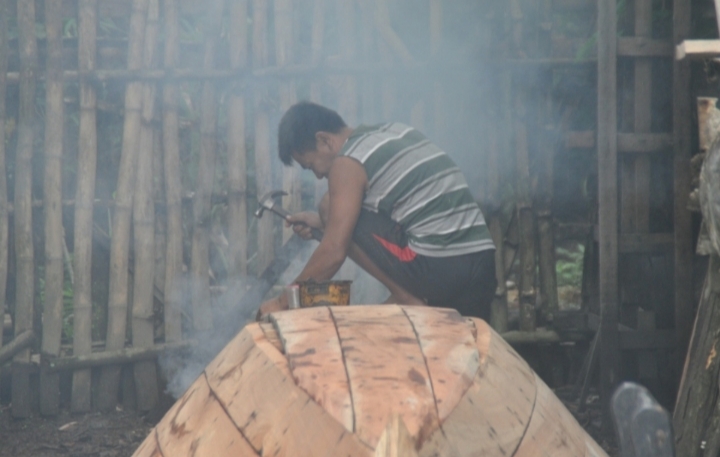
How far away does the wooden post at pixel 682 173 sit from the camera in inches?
172

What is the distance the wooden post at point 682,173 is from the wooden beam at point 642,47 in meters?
0.16

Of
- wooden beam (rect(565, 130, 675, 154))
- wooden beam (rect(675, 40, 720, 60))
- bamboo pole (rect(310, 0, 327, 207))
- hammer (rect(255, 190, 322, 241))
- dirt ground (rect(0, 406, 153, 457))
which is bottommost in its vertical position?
dirt ground (rect(0, 406, 153, 457))

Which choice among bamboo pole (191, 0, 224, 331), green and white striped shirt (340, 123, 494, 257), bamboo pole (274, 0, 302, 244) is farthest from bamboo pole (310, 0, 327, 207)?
green and white striped shirt (340, 123, 494, 257)

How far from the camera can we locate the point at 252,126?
5.14 metres

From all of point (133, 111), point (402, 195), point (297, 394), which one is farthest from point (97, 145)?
point (297, 394)

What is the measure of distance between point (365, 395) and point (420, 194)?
104 inches

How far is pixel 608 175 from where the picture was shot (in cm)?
454

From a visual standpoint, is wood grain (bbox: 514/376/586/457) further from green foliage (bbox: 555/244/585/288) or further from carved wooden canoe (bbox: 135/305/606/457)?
green foliage (bbox: 555/244/585/288)

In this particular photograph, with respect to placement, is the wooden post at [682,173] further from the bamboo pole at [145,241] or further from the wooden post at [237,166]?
the bamboo pole at [145,241]

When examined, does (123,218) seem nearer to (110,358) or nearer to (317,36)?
(110,358)

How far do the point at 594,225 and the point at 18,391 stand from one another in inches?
132

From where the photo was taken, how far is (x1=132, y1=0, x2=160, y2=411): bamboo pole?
507 cm

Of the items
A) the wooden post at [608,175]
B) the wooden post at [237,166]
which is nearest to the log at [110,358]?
the wooden post at [237,166]

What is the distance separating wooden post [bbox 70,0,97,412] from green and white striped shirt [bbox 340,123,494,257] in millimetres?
1731
